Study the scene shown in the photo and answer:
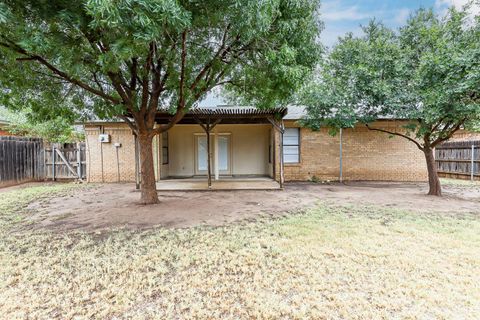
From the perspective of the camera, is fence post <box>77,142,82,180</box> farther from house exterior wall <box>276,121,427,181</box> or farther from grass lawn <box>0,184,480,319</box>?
house exterior wall <box>276,121,427,181</box>

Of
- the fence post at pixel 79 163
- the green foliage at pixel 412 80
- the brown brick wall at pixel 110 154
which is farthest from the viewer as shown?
the fence post at pixel 79 163

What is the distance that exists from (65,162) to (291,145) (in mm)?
10400

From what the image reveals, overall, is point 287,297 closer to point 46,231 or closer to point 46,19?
point 46,231

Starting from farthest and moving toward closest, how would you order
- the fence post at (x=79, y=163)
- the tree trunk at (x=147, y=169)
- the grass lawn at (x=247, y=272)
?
1. the fence post at (x=79, y=163)
2. the tree trunk at (x=147, y=169)
3. the grass lawn at (x=247, y=272)

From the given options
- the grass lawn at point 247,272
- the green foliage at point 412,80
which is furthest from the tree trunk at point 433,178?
the grass lawn at point 247,272

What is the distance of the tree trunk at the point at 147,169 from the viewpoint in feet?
22.6

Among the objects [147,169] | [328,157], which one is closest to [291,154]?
[328,157]

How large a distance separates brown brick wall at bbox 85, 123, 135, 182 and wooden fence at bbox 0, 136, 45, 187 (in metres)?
2.42

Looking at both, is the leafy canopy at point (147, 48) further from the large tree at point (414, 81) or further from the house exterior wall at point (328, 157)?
the house exterior wall at point (328, 157)

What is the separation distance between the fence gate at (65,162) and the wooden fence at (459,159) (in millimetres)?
17582

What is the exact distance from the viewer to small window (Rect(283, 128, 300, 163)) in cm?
1186

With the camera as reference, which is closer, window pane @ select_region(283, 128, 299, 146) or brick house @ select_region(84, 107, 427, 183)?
brick house @ select_region(84, 107, 427, 183)

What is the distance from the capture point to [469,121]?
7.14m

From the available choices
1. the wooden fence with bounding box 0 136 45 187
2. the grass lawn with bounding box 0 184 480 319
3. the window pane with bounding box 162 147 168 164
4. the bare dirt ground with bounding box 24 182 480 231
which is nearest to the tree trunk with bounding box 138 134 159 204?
the bare dirt ground with bounding box 24 182 480 231
